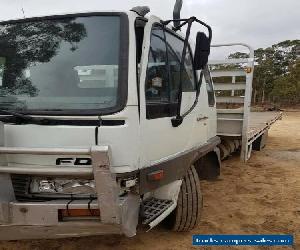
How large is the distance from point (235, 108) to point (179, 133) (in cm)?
352

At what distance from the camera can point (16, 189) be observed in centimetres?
262

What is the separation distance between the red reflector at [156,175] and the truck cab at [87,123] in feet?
0.04

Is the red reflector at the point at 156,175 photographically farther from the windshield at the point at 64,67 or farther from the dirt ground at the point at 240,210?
the dirt ground at the point at 240,210

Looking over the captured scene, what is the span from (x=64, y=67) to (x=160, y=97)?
0.80 meters

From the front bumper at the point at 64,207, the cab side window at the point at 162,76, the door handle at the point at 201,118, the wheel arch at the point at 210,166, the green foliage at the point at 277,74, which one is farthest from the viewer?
the green foliage at the point at 277,74

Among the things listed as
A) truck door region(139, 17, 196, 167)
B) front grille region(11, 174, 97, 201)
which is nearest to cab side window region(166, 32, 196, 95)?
truck door region(139, 17, 196, 167)

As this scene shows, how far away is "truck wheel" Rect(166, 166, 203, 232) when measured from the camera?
364 centimetres

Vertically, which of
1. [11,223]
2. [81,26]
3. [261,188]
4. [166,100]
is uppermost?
[81,26]

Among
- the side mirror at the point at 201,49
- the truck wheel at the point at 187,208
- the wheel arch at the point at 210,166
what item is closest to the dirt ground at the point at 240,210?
the truck wheel at the point at 187,208

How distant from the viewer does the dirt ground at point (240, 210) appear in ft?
11.8

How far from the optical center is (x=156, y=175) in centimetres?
290

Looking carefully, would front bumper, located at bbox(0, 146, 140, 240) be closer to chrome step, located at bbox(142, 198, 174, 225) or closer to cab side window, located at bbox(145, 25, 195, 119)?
chrome step, located at bbox(142, 198, 174, 225)

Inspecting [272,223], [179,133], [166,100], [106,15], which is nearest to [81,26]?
[106,15]

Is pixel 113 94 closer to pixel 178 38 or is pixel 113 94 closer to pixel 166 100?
pixel 166 100
